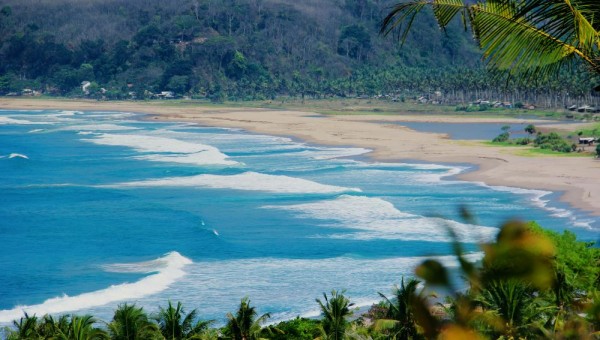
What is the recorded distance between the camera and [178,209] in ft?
156

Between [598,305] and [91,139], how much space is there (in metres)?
93.9

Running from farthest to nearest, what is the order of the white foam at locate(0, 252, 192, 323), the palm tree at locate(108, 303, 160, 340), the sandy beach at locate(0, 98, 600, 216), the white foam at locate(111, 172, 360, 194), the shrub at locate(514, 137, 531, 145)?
the shrub at locate(514, 137, 531, 145), the white foam at locate(111, 172, 360, 194), the sandy beach at locate(0, 98, 600, 216), the white foam at locate(0, 252, 192, 323), the palm tree at locate(108, 303, 160, 340)

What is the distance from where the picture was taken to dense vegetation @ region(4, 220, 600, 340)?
87.6 inches

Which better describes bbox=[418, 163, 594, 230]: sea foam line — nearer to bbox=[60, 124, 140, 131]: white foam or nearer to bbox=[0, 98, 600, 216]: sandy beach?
bbox=[0, 98, 600, 216]: sandy beach

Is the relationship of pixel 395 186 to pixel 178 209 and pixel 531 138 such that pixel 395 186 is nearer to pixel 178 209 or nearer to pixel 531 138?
pixel 178 209

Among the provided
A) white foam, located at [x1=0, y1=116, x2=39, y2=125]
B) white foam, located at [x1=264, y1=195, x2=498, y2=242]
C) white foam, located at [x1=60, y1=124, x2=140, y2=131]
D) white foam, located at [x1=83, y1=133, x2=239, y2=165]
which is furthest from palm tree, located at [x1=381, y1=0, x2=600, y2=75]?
white foam, located at [x1=0, y1=116, x2=39, y2=125]

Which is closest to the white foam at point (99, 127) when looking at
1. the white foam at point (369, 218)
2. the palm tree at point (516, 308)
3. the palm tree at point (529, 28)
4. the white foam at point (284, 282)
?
the white foam at point (369, 218)

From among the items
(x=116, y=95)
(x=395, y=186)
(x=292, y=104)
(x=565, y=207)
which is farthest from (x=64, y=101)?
(x=565, y=207)

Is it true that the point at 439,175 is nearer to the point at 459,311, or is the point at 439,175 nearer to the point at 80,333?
the point at 80,333

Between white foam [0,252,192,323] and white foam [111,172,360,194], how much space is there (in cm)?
1774

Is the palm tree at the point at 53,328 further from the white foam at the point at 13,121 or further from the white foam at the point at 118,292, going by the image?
the white foam at the point at 13,121

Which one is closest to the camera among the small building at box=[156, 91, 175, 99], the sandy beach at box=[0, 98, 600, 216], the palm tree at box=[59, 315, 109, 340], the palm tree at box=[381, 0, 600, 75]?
the palm tree at box=[381, 0, 600, 75]

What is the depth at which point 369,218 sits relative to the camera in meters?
41.8

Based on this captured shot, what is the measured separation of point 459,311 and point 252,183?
2101 inches
